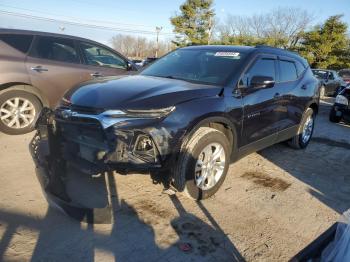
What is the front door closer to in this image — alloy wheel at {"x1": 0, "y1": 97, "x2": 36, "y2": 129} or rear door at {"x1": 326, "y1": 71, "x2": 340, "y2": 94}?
alloy wheel at {"x1": 0, "y1": 97, "x2": 36, "y2": 129}

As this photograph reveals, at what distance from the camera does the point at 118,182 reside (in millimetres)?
4109

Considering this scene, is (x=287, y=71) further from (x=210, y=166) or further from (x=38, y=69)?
(x=38, y=69)

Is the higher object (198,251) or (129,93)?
(129,93)

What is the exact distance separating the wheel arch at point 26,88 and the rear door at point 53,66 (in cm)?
6

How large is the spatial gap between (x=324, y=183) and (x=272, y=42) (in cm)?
3579

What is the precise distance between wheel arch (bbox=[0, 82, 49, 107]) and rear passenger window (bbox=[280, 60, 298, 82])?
13.0 ft

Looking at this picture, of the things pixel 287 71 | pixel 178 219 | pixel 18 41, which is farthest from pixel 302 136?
pixel 18 41

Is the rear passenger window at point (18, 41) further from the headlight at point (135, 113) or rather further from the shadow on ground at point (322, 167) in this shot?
the shadow on ground at point (322, 167)

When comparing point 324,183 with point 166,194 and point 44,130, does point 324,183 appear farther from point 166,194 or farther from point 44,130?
point 44,130

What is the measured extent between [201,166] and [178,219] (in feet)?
2.13

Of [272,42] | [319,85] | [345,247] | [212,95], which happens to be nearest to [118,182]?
[212,95]

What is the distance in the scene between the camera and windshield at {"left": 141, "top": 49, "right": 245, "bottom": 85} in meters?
4.14

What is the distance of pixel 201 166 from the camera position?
369 cm

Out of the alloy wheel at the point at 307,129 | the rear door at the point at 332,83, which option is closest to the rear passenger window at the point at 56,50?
the alloy wheel at the point at 307,129
